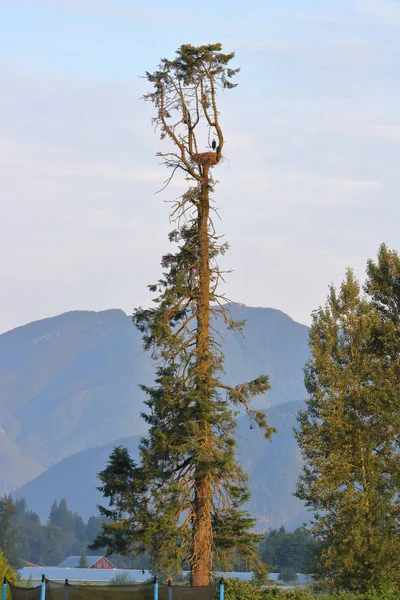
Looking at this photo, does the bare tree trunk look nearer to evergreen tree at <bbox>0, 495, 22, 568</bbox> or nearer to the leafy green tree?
the leafy green tree

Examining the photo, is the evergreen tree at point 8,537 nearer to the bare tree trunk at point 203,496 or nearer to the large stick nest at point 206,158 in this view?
the bare tree trunk at point 203,496

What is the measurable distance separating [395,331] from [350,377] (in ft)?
11.3

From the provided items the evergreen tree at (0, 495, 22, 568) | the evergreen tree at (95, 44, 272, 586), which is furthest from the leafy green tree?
the evergreen tree at (0, 495, 22, 568)

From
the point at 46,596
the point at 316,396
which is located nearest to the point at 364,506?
the point at 316,396

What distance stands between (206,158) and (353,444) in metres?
16.0

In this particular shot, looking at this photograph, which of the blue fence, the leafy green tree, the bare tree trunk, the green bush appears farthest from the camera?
the green bush

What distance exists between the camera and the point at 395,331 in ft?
168

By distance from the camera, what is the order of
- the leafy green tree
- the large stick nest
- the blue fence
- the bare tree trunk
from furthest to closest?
1. the leafy green tree
2. the large stick nest
3. the bare tree trunk
4. the blue fence

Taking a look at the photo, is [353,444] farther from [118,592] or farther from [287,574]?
[287,574]

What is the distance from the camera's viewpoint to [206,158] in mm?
41562

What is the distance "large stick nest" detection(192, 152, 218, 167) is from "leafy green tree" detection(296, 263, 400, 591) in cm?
1329

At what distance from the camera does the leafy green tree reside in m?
46.3

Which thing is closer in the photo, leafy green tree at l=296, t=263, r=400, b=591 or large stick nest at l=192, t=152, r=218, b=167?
large stick nest at l=192, t=152, r=218, b=167

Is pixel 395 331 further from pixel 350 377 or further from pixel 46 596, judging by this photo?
pixel 46 596
